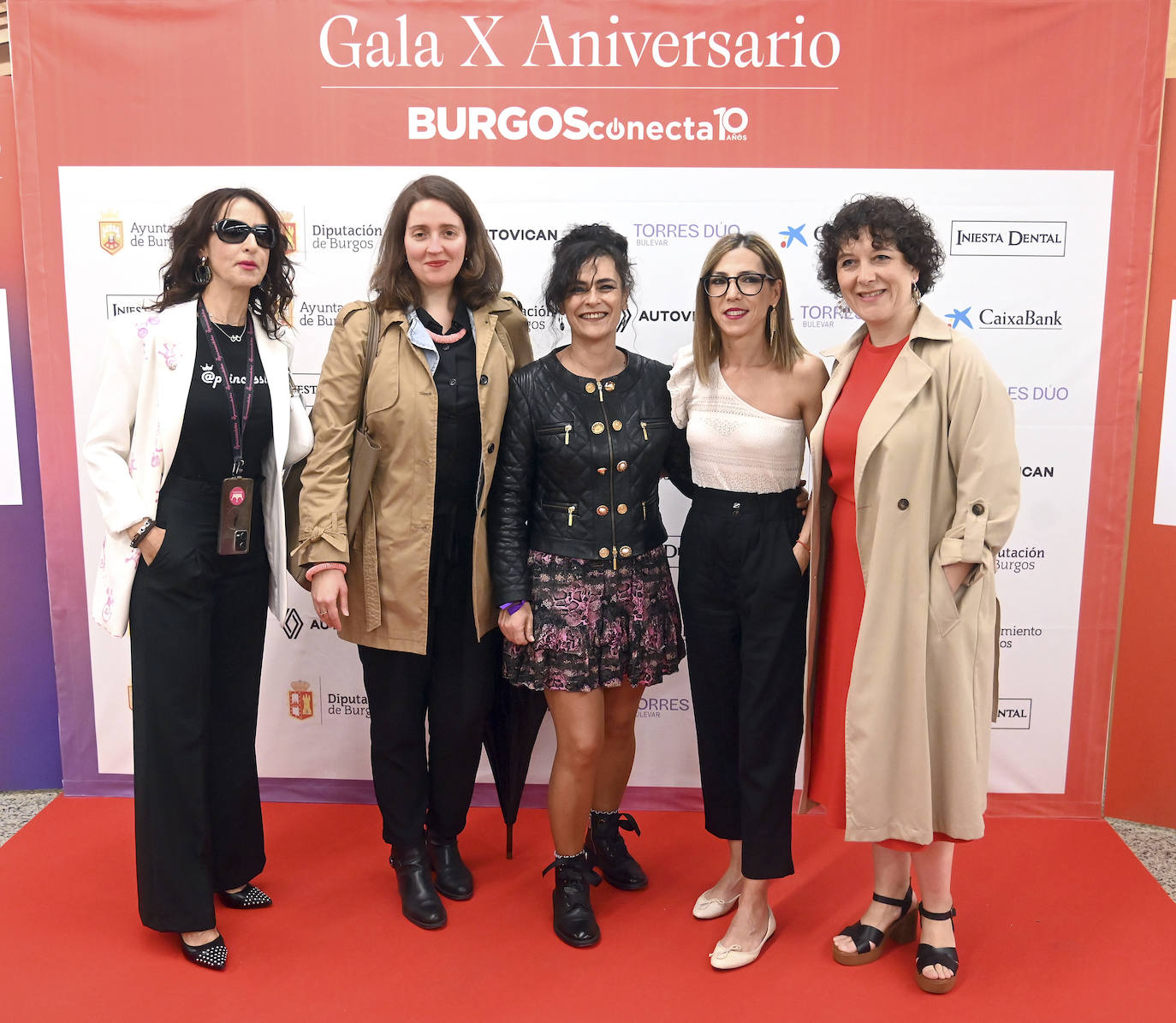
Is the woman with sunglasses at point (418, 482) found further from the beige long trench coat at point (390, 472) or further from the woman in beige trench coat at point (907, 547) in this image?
the woman in beige trench coat at point (907, 547)

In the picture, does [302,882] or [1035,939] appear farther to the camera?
[302,882]

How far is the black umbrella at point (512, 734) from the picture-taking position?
9.45 ft

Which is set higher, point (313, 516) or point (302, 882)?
point (313, 516)

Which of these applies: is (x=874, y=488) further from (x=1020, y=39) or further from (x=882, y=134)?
(x=1020, y=39)

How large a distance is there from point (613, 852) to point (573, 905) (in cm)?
32

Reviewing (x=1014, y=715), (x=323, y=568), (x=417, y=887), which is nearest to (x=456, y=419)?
(x=323, y=568)

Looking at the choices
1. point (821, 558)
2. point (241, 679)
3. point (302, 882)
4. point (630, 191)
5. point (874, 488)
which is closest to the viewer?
point (874, 488)

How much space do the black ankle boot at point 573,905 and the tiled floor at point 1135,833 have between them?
1.91m

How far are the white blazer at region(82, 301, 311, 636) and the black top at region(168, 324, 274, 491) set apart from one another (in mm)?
28

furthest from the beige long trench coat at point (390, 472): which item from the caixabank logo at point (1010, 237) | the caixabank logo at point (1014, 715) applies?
the caixabank logo at point (1014, 715)

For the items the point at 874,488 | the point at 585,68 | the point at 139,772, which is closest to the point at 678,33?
the point at 585,68

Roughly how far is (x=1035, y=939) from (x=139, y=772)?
258 centimetres

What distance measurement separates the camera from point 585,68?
3.09 m

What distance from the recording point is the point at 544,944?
2.61 m
